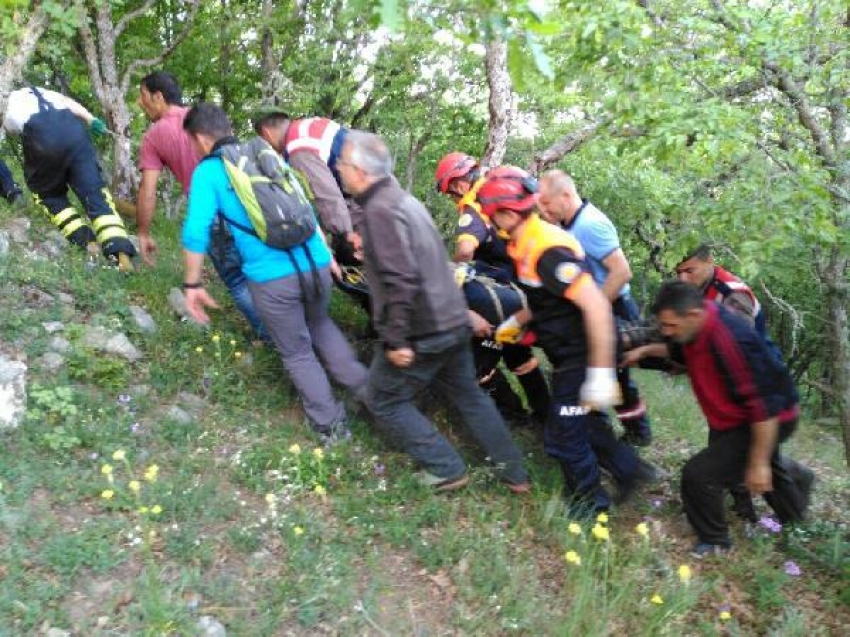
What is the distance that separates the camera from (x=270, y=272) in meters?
4.33

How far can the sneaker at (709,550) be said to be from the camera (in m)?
4.16

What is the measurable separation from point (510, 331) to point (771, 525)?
2.09m

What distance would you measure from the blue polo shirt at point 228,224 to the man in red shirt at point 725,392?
226 centimetres

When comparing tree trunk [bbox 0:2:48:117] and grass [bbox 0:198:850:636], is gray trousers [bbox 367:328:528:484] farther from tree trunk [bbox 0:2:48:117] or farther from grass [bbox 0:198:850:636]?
tree trunk [bbox 0:2:48:117]

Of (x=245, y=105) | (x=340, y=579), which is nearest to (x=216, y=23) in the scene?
(x=245, y=105)

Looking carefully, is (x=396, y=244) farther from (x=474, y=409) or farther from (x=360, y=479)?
(x=360, y=479)

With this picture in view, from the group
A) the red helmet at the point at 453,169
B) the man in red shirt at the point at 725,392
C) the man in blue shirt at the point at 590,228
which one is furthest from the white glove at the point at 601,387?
the red helmet at the point at 453,169

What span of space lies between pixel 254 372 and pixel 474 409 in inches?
72.1

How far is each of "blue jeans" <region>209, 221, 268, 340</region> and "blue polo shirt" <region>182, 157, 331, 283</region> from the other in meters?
0.55

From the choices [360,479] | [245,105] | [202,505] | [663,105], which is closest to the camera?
[202,505]

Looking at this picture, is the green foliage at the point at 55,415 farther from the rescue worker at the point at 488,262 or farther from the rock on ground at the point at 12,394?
the rescue worker at the point at 488,262

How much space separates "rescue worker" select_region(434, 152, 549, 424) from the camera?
4883mm

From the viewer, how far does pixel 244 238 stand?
430 cm

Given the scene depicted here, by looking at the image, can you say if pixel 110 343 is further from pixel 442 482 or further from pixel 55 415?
pixel 442 482
